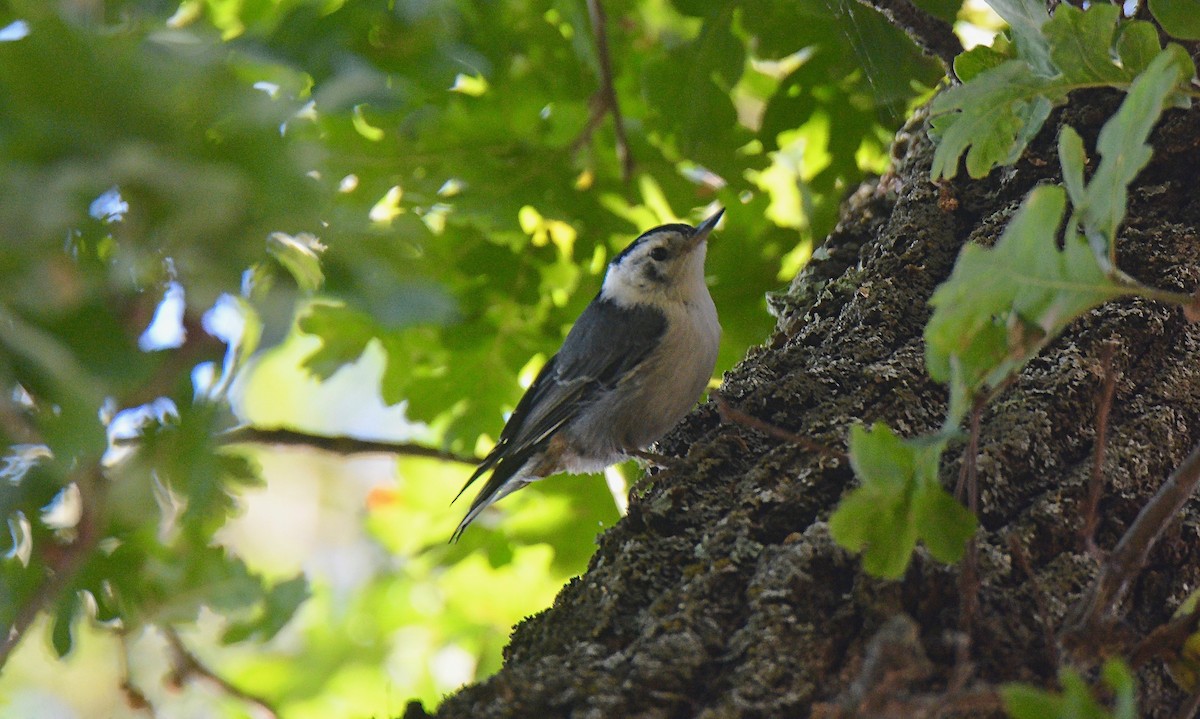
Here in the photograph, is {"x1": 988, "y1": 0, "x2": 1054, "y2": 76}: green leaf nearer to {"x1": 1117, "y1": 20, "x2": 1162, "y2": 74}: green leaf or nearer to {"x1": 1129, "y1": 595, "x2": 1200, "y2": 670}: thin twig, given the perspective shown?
{"x1": 1117, "y1": 20, "x2": 1162, "y2": 74}: green leaf

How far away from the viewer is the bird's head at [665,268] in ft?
11.5

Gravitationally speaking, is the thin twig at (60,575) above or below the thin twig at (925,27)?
below

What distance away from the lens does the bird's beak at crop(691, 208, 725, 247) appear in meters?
3.45

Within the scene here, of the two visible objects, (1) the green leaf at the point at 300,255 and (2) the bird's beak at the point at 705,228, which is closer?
(1) the green leaf at the point at 300,255

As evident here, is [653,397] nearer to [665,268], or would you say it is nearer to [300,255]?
[665,268]

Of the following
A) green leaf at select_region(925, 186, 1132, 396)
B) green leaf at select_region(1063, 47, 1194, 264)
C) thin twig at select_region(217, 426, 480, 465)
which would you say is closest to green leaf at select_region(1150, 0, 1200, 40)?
green leaf at select_region(1063, 47, 1194, 264)

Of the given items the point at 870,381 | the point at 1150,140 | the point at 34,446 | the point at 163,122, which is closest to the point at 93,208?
the point at 163,122

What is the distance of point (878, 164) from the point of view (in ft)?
11.8

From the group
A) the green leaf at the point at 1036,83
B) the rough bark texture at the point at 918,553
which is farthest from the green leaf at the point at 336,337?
the green leaf at the point at 1036,83

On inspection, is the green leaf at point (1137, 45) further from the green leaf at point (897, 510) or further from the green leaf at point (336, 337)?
the green leaf at point (336, 337)

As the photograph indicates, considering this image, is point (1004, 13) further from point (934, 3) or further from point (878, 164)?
point (878, 164)

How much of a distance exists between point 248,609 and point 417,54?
52.2 inches

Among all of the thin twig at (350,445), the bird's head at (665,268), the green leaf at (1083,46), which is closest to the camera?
the green leaf at (1083,46)

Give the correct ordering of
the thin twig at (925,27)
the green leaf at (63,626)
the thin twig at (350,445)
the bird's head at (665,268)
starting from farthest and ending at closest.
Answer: the bird's head at (665,268) < the thin twig at (350,445) < the thin twig at (925,27) < the green leaf at (63,626)
